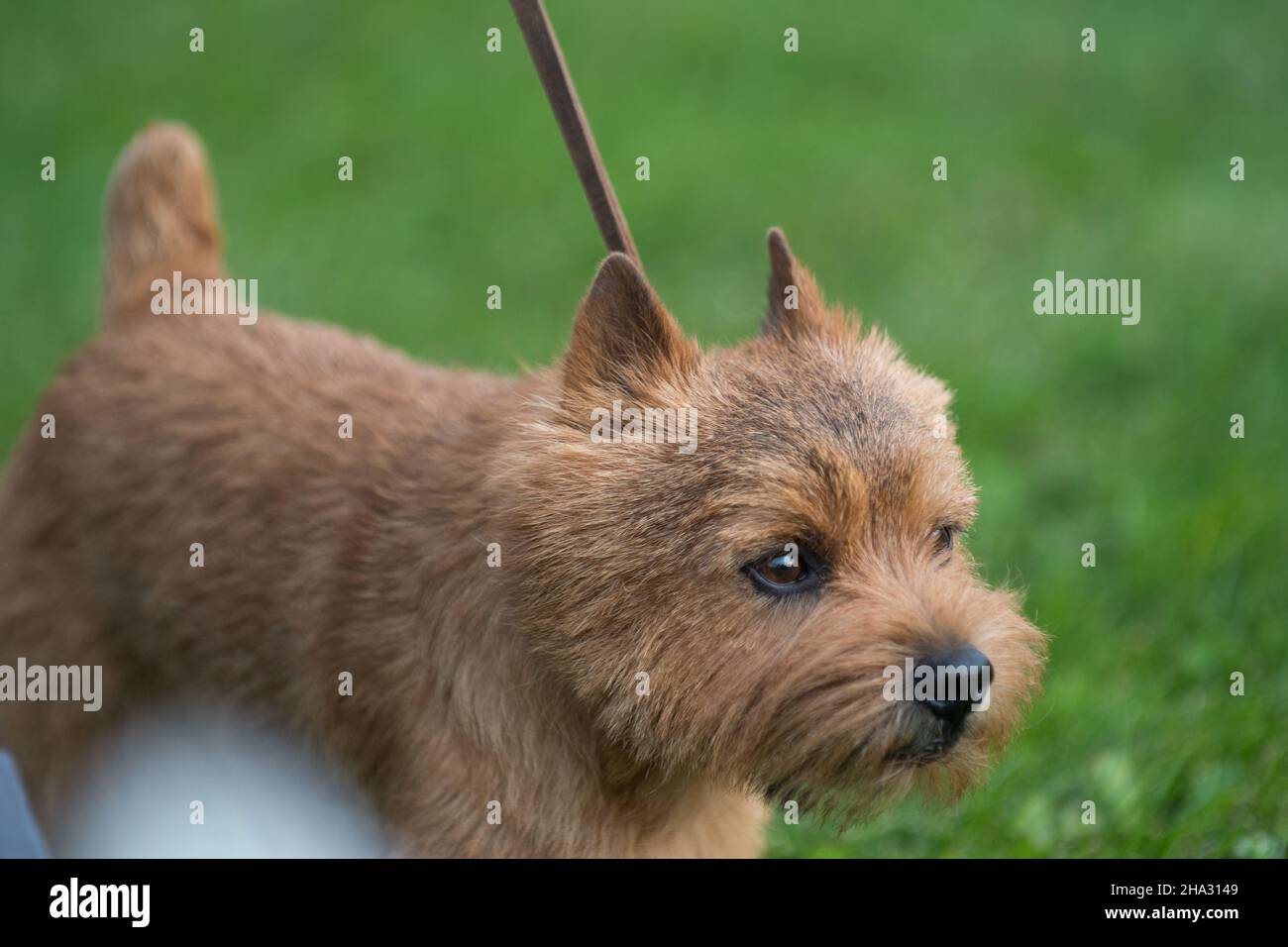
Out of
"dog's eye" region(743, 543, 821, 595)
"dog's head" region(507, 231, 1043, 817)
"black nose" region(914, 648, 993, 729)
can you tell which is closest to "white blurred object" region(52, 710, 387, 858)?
"dog's head" region(507, 231, 1043, 817)

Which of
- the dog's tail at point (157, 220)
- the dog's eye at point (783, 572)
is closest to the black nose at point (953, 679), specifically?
the dog's eye at point (783, 572)

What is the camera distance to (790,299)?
3855 mm

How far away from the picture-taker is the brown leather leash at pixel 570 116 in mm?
3600

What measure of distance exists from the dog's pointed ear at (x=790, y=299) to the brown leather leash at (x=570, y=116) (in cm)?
44

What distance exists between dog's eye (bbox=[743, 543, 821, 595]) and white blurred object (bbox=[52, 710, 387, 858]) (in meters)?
1.49

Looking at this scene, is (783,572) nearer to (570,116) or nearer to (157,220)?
(570,116)

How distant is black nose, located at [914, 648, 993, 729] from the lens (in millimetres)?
3170

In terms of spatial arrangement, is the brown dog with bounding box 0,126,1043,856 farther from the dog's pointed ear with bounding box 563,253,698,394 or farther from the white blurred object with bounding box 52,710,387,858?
the white blurred object with bounding box 52,710,387,858

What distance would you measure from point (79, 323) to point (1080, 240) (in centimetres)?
687

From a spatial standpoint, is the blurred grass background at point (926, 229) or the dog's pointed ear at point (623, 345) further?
the blurred grass background at point (926, 229)

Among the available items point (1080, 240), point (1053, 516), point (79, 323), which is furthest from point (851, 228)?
point (79, 323)

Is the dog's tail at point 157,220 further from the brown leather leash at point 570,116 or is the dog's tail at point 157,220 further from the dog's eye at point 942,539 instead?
the dog's eye at point 942,539

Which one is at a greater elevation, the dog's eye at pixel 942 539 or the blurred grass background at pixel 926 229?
the blurred grass background at pixel 926 229
